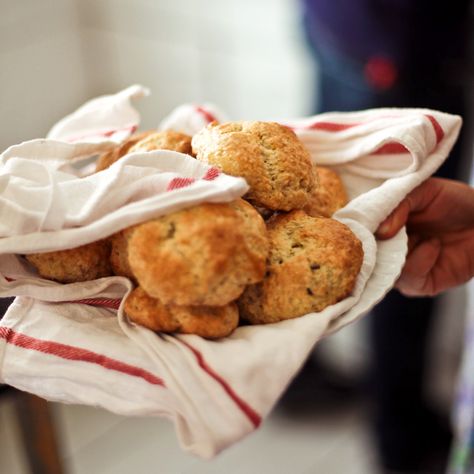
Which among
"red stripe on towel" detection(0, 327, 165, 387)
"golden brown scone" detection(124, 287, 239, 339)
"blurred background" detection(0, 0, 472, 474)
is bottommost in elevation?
"blurred background" detection(0, 0, 472, 474)

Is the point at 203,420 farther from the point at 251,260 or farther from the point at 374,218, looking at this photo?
the point at 374,218

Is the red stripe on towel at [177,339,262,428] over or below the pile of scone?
below

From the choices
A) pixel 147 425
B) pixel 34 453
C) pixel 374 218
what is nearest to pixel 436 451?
pixel 147 425

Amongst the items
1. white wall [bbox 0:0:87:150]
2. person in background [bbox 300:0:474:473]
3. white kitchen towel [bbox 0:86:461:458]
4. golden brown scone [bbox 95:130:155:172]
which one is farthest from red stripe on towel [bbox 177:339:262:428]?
white wall [bbox 0:0:87:150]

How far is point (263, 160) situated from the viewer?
1.63ft

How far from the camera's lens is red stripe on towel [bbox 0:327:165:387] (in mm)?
456

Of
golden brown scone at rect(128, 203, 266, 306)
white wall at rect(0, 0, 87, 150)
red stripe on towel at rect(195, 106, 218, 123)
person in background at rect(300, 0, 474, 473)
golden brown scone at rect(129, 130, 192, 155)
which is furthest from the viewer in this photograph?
white wall at rect(0, 0, 87, 150)

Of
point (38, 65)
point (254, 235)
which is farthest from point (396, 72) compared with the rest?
point (38, 65)

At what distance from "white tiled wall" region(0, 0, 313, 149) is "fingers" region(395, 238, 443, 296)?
0.84 meters

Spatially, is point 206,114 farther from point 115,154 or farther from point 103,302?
point 103,302

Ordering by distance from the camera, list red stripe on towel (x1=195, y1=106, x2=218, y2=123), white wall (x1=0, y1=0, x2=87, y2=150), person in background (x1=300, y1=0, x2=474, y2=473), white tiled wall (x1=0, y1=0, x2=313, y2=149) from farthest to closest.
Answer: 1. white wall (x1=0, y1=0, x2=87, y2=150)
2. white tiled wall (x1=0, y1=0, x2=313, y2=149)
3. person in background (x1=300, y1=0, x2=474, y2=473)
4. red stripe on towel (x1=195, y1=106, x2=218, y2=123)

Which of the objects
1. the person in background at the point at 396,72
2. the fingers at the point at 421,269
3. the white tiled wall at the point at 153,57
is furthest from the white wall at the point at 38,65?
the fingers at the point at 421,269

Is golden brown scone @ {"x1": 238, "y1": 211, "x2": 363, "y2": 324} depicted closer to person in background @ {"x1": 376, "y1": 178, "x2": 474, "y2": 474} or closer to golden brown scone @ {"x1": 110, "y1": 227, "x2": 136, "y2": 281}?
golden brown scone @ {"x1": 110, "y1": 227, "x2": 136, "y2": 281}

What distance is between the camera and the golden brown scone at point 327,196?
1.84ft
